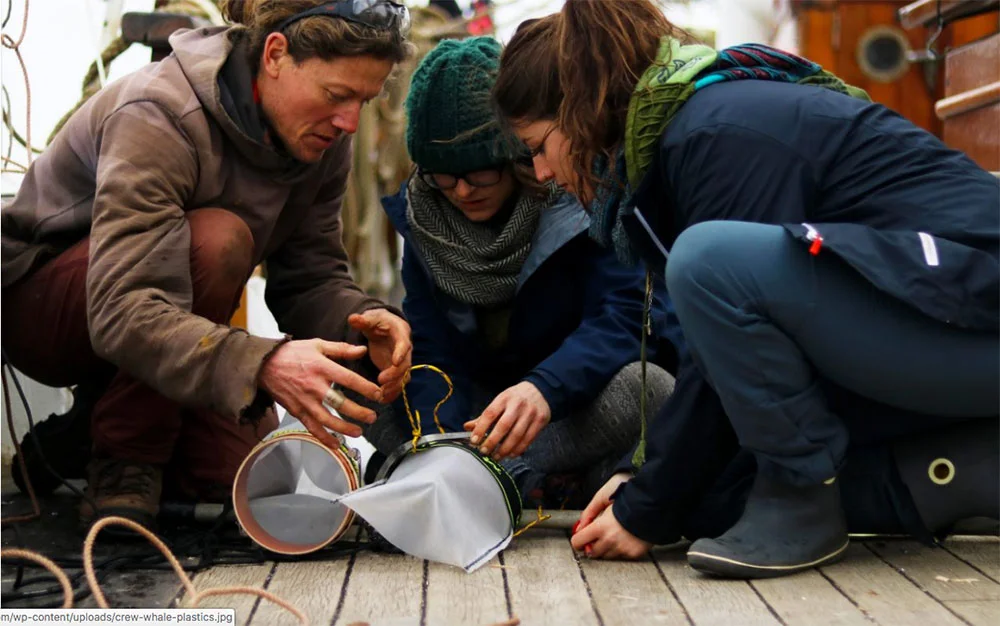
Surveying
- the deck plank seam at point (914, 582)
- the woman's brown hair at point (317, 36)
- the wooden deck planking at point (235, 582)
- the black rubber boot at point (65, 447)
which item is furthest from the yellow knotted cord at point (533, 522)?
the black rubber boot at point (65, 447)

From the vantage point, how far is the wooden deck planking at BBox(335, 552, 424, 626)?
160cm

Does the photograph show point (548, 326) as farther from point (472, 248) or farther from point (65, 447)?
point (65, 447)

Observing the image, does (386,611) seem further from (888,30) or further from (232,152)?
(888,30)

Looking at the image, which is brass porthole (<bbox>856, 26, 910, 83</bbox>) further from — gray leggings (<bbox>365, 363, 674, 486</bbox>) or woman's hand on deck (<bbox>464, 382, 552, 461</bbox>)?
woman's hand on deck (<bbox>464, 382, 552, 461</bbox>)

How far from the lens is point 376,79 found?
2.30 meters

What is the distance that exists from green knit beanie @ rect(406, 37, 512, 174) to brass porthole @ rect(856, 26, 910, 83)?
3.87 m

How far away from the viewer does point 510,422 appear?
6.76ft

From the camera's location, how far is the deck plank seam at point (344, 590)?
5.28 ft

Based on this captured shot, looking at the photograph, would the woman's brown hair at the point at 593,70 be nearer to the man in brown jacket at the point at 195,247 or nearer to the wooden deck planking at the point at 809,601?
the man in brown jacket at the point at 195,247

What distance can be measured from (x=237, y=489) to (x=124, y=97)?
29.7 inches

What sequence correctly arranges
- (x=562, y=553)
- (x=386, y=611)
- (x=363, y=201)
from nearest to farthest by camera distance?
(x=386, y=611)
(x=562, y=553)
(x=363, y=201)

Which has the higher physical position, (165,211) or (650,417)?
(165,211)

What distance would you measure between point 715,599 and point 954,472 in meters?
0.48

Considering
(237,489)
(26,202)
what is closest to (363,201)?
(26,202)
